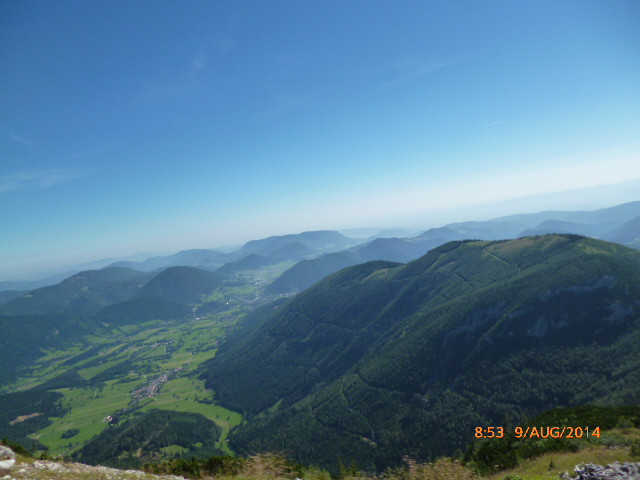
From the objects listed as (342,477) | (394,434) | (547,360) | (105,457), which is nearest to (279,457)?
(342,477)

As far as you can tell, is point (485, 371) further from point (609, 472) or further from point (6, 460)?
point (6, 460)

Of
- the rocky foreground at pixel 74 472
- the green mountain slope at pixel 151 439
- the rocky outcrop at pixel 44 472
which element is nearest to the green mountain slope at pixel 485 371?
the green mountain slope at pixel 151 439

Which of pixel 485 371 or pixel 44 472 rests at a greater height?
pixel 44 472

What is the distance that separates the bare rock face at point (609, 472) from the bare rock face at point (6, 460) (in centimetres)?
3393

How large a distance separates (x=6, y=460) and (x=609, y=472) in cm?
3701

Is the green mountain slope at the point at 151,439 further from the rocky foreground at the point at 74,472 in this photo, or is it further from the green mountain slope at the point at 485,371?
the rocky foreground at the point at 74,472

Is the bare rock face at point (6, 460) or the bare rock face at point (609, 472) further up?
the bare rock face at point (6, 460)

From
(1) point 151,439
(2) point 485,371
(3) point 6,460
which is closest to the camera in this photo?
(3) point 6,460

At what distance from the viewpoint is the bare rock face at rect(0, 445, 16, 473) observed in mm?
15203

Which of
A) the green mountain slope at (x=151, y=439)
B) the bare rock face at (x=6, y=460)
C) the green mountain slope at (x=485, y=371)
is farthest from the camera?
the green mountain slope at (x=151, y=439)

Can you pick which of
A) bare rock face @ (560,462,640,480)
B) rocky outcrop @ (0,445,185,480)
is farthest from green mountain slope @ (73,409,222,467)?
bare rock face @ (560,462,640,480)

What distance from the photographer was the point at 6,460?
52.5ft

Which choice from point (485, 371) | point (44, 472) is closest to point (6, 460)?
point (44, 472)

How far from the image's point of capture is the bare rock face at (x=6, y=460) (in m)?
15.2
